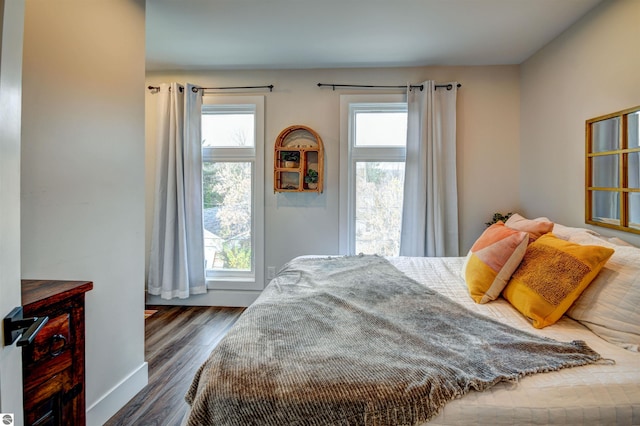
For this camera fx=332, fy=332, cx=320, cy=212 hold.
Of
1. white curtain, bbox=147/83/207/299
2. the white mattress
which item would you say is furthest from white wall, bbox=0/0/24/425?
white curtain, bbox=147/83/207/299

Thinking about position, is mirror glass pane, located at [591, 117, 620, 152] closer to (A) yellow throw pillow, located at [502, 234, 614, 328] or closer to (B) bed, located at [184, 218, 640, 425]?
(B) bed, located at [184, 218, 640, 425]

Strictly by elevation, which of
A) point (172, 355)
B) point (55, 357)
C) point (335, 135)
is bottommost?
point (172, 355)

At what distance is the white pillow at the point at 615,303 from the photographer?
1315mm

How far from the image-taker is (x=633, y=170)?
1.92m

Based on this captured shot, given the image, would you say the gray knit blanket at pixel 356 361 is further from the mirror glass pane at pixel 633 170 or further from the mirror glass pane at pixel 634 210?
the mirror glass pane at pixel 633 170

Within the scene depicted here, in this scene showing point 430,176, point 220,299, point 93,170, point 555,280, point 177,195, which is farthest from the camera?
point 220,299

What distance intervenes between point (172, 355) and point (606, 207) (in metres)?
3.20

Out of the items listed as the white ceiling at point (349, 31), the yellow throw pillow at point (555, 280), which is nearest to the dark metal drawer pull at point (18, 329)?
the yellow throw pillow at point (555, 280)

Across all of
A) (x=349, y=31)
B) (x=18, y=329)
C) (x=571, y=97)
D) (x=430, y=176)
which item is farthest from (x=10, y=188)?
(x=571, y=97)

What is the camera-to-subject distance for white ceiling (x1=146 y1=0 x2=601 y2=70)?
2281mm

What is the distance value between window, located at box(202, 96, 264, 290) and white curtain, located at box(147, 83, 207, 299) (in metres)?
0.17

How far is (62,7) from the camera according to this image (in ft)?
5.05

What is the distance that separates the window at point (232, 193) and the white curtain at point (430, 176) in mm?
1532

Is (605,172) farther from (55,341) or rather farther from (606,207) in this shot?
(55,341)
